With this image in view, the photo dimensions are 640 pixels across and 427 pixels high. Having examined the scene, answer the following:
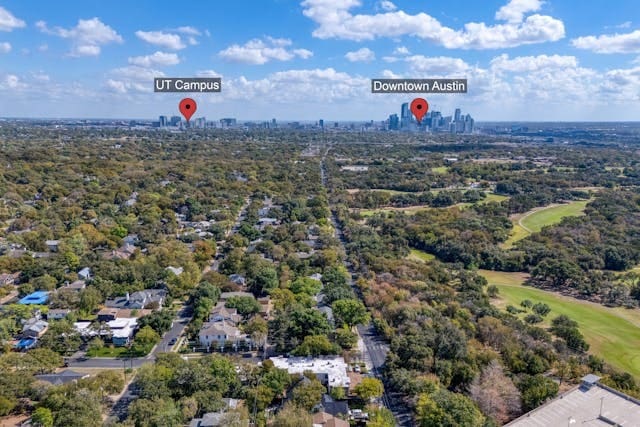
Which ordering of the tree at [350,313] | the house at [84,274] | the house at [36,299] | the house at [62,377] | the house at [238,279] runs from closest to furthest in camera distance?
the house at [62,377]
the tree at [350,313]
the house at [36,299]
the house at [238,279]
the house at [84,274]

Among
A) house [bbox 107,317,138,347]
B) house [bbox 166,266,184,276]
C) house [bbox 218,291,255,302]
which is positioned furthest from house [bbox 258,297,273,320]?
house [bbox 107,317,138,347]

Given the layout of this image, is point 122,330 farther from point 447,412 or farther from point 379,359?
point 447,412

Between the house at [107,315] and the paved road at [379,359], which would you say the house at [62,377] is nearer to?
the house at [107,315]

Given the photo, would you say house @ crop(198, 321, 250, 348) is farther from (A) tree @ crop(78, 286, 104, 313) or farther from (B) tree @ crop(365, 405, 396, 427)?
(B) tree @ crop(365, 405, 396, 427)

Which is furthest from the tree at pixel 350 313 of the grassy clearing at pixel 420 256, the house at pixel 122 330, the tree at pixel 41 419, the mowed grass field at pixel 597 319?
the grassy clearing at pixel 420 256

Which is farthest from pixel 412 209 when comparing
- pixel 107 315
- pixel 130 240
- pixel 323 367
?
pixel 107 315

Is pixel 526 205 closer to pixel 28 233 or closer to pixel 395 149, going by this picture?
pixel 28 233
